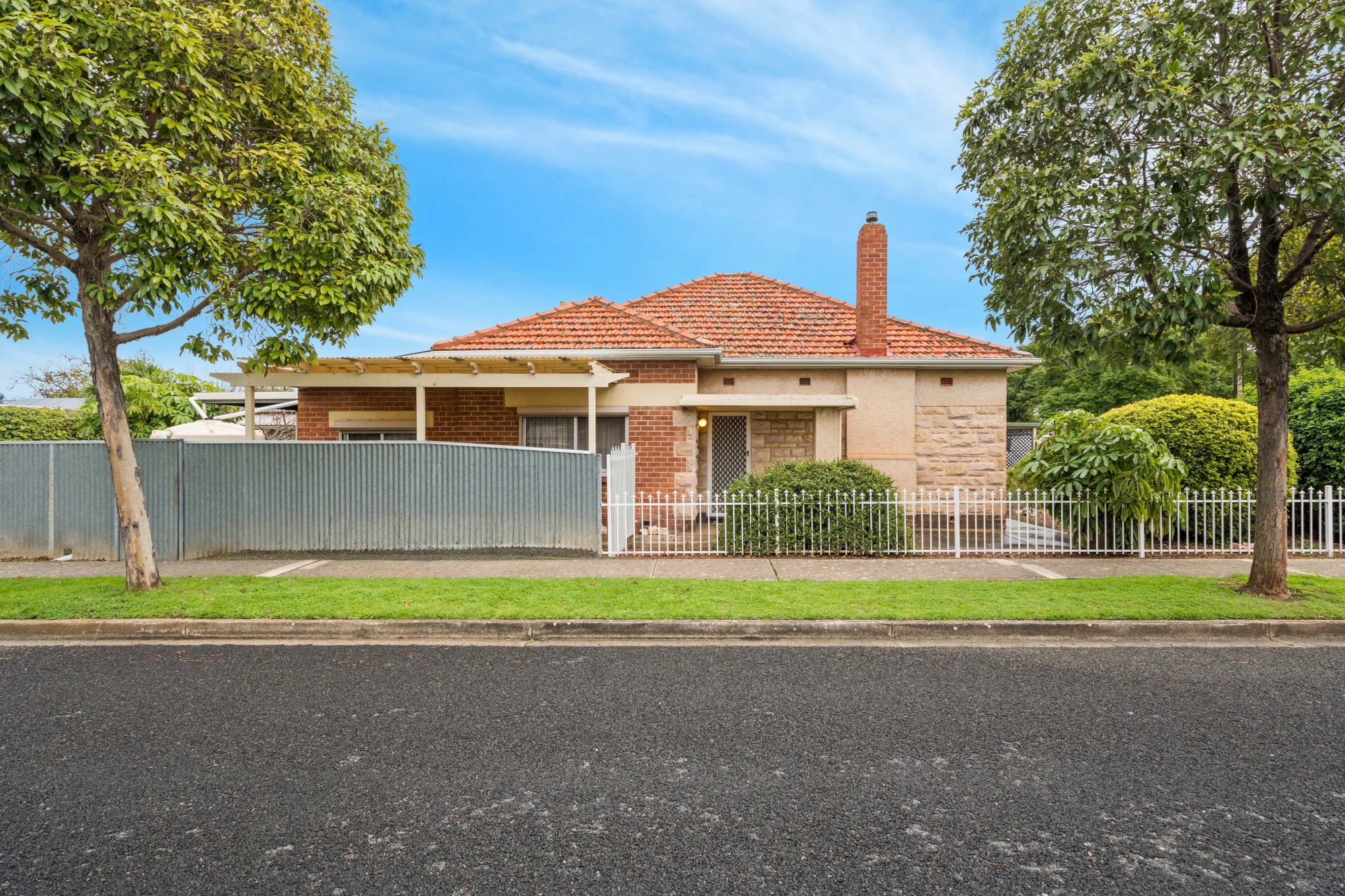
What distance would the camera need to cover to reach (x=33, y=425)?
57.3 feet

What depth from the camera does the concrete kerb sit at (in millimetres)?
6316

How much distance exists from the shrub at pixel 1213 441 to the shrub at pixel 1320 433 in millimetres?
541

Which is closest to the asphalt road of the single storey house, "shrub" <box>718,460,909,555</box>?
"shrub" <box>718,460,909,555</box>

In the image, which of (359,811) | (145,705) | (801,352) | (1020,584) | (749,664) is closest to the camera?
(359,811)

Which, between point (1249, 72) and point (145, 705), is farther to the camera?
point (1249, 72)

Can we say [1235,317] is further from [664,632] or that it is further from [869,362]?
[664,632]

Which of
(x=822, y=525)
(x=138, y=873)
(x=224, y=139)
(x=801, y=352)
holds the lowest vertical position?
(x=138, y=873)

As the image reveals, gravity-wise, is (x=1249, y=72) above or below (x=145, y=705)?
above

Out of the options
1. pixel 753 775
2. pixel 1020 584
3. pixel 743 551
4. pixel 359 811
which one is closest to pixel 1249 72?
pixel 1020 584

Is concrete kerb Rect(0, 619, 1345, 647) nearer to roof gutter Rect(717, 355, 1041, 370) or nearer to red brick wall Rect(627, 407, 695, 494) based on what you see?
red brick wall Rect(627, 407, 695, 494)

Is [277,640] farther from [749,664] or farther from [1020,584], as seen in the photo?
[1020,584]

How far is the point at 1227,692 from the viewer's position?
4.87m

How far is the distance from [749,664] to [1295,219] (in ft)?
23.3

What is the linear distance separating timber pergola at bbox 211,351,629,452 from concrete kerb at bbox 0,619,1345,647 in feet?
16.2
